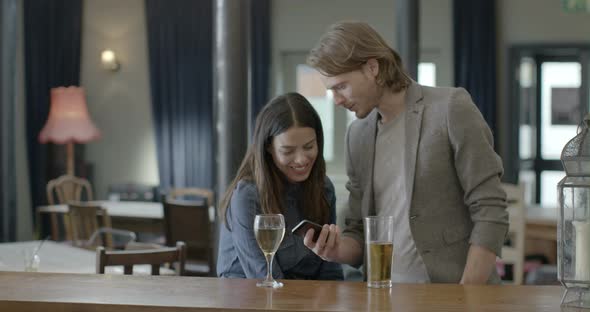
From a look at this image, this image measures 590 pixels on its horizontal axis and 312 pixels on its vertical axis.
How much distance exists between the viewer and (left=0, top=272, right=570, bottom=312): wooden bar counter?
1.96m

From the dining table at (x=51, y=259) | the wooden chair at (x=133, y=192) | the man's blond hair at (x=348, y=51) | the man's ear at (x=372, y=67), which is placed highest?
the man's blond hair at (x=348, y=51)

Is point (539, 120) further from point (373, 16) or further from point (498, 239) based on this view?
point (498, 239)

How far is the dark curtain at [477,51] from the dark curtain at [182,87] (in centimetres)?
255

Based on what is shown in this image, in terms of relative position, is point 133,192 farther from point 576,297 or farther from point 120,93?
point 576,297

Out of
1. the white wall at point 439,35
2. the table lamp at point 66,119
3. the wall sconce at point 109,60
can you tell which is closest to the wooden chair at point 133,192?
the table lamp at point 66,119

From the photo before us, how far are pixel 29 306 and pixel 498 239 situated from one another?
120 cm

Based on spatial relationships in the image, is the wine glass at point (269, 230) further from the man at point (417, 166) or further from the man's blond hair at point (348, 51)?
the man's blond hair at point (348, 51)

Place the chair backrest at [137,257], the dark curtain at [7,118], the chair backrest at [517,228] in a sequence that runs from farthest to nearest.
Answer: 1. the dark curtain at [7,118]
2. the chair backrest at [517,228]
3. the chair backrest at [137,257]

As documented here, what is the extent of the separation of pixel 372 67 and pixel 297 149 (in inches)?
11.6

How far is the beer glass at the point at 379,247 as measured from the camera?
2137mm

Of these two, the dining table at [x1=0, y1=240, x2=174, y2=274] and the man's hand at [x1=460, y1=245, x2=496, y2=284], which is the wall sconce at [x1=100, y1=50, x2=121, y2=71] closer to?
the dining table at [x1=0, y1=240, x2=174, y2=274]

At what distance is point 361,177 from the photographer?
265 centimetres

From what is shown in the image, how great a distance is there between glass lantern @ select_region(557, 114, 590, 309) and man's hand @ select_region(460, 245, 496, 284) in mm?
428

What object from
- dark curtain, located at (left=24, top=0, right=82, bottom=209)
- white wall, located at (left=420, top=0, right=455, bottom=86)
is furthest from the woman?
dark curtain, located at (left=24, top=0, right=82, bottom=209)
